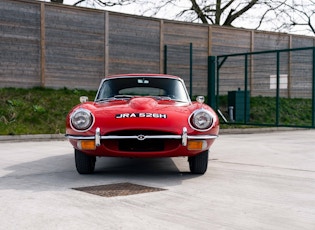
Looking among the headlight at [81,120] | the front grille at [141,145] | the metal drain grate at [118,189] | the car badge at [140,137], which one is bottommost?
the metal drain grate at [118,189]

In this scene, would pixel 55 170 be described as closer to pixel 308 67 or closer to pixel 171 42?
pixel 171 42

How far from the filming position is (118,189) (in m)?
4.11

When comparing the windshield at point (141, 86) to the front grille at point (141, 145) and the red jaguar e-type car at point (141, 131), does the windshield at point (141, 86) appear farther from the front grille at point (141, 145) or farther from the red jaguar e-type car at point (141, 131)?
the front grille at point (141, 145)

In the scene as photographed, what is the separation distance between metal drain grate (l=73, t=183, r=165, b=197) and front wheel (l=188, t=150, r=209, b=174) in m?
0.90

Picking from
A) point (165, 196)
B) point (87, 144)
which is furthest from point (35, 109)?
point (165, 196)

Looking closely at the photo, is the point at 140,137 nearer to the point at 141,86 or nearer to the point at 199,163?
the point at 199,163

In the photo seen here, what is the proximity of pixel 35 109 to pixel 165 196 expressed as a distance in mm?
7991

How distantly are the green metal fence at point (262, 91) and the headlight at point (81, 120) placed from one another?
8375 mm

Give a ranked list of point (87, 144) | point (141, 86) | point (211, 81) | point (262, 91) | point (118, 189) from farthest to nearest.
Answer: point (262, 91) → point (211, 81) → point (141, 86) → point (87, 144) → point (118, 189)

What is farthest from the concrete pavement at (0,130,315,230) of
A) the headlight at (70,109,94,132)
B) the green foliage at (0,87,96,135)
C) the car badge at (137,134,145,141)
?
the green foliage at (0,87,96,135)

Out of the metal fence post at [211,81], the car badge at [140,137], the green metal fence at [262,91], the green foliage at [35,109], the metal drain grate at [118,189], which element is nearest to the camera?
the metal drain grate at [118,189]

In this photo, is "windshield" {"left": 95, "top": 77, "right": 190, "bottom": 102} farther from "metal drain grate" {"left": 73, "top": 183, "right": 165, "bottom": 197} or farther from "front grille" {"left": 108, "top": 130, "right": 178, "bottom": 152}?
"metal drain grate" {"left": 73, "top": 183, "right": 165, "bottom": 197}

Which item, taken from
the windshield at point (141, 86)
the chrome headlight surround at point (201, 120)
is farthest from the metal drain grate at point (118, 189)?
the windshield at point (141, 86)

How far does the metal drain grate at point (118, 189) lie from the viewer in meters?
3.92
